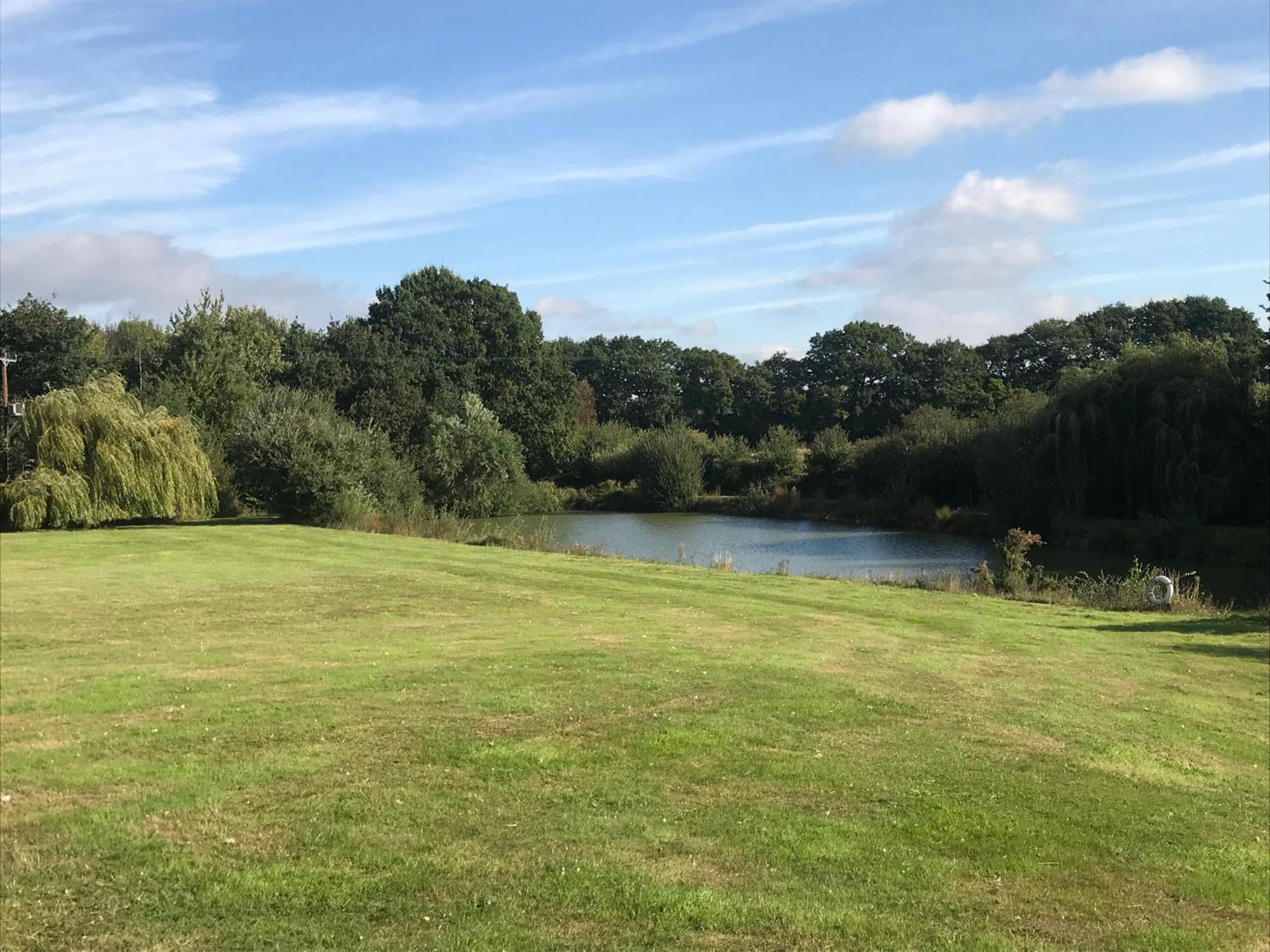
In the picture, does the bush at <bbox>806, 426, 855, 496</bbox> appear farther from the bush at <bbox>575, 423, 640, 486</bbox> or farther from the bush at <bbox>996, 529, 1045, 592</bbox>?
the bush at <bbox>996, 529, 1045, 592</bbox>

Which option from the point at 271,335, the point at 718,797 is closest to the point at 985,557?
the point at 718,797

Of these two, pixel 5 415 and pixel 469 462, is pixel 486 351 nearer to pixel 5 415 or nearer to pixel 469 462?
pixel 469 462

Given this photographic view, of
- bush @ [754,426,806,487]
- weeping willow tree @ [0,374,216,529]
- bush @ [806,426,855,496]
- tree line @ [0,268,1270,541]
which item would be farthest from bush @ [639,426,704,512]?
weeping willow tree @ [0,374,216,529]

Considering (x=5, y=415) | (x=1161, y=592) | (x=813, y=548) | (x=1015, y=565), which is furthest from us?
(x=813, y=548)

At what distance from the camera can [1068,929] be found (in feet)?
18.8

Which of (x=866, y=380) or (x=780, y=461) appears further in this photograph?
(x=866, y=380)

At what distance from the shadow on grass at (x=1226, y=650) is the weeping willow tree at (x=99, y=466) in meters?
29.6

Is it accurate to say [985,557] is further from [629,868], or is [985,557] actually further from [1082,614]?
[629,868]

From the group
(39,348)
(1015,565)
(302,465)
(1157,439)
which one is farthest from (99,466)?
(1157,439)

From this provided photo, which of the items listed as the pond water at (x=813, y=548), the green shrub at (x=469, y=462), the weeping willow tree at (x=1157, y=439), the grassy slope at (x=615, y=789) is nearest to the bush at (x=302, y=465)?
the pond water at (x=813, y=548)

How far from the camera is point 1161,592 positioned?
23.0m

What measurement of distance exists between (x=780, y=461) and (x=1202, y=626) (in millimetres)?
51708

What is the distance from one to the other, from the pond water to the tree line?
352 cm

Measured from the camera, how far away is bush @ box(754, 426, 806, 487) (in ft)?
232
